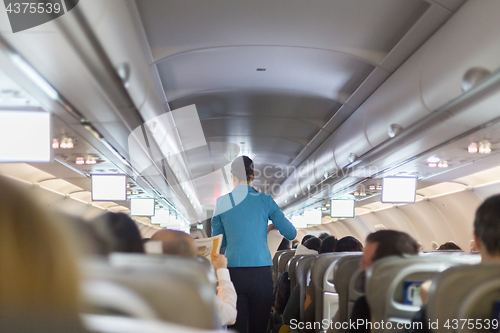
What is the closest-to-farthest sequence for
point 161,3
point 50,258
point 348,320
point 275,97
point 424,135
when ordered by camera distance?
point 50,258
point 348,320
point 161,3
point 424,135
point 275,97

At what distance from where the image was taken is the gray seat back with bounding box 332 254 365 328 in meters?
2.56

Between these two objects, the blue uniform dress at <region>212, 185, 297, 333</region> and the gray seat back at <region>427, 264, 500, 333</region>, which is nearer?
the gray seat back at <region>427, 264, 500, 333</region>

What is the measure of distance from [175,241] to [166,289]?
1.02m

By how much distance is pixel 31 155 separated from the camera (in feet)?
16.1

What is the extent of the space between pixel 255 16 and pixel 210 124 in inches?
219

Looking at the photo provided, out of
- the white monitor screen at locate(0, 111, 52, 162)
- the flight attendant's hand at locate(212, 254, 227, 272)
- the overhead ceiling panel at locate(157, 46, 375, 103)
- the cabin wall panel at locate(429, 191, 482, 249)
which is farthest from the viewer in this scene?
the cabin wall panel at locate(429, 191, 482, 249)

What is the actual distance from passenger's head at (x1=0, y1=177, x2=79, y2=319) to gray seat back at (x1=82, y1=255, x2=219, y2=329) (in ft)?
0.17

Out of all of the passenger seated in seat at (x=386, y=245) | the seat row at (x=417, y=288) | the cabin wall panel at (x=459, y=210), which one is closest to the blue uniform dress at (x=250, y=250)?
the seat row at (x=417, y=288)

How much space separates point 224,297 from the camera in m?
2.85

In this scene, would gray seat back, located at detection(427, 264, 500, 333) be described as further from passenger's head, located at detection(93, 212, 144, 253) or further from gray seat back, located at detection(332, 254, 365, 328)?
gray seat back, located at detection(332, 254, 365, 328)

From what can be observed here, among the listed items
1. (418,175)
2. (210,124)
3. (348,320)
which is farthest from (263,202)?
(418,175)

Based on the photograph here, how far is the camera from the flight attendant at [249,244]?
4.04 m

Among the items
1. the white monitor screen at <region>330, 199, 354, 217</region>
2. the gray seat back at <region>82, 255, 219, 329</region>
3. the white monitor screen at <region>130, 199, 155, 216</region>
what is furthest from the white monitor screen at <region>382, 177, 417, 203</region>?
the gray seat back at <region>82, 255, 219, 329</region>

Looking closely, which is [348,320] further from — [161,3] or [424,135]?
[424,135]
